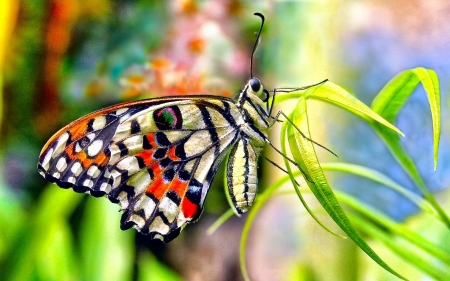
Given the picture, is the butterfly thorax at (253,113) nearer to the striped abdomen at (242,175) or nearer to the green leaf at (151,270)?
the striped abdomen at (242,175)

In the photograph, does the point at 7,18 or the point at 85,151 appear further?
the point at 7,18

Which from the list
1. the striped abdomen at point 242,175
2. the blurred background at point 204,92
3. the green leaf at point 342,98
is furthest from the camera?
the blurred background at point 204,92

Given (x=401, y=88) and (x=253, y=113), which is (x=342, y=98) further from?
(x=253, y=113)

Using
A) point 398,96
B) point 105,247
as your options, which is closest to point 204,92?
point 105,247

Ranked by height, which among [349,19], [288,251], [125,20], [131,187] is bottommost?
[288,251]

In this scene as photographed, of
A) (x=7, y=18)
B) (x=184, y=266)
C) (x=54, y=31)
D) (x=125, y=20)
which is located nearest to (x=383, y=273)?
(x=184, y=266)

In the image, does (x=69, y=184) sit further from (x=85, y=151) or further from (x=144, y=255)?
(x=144, y=255)

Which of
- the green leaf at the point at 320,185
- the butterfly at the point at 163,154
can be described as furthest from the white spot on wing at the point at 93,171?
the green leaf at the point at 320,185
